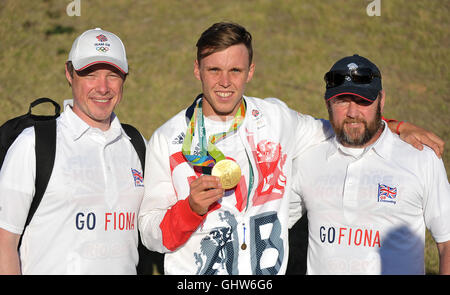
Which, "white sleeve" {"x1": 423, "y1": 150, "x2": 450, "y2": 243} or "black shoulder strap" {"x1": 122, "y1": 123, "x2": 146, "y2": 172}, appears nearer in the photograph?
"white sleeve" {"x1": 423, "y1": 150, "x2": 450, "y2": 243}

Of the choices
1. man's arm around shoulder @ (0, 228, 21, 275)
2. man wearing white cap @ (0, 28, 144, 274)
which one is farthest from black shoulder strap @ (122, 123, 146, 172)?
man's arm around shoulder @ (0, 228, 21, 275)

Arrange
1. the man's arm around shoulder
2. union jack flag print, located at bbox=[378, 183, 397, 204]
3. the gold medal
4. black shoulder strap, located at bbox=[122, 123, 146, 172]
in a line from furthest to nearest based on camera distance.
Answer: black shoulder strap, located at bbox=[122, 123, 146, 172], union jack flag print, located at bbox=[378, 183, 397, 204], the gold medal, the man's arm around shoulder

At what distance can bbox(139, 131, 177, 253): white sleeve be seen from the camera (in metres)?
5.08

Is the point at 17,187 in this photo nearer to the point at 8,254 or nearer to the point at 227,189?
the point at 8,254

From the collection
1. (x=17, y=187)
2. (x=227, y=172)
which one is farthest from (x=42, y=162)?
(x=227, y=172)

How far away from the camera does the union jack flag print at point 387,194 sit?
5.07 meters

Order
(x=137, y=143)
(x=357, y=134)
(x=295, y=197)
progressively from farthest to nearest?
(x=295, y=197) < (x=137, y=143) < (x=357, y=134)

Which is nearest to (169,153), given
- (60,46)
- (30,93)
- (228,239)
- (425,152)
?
(228,239)

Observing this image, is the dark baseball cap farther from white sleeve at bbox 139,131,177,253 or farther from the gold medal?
white sleeve at bbox 139,131,177,253

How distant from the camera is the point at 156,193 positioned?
512 cm

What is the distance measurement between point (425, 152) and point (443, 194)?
43cm

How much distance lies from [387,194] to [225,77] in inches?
75.0

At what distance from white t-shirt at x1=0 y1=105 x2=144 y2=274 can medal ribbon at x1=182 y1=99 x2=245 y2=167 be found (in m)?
0.64

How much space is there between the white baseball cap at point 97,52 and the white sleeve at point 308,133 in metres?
1.91
